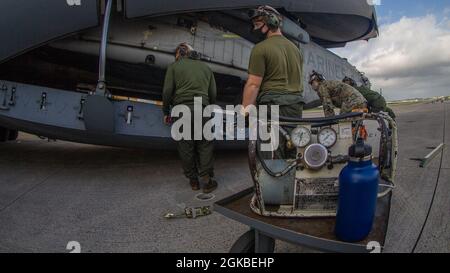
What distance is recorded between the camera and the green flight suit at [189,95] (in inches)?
124

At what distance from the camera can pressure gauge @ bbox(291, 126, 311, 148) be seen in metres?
1.65

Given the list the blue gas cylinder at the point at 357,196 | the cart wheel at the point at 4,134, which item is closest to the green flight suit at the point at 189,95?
the blue gas cylinder at the point at 357,196

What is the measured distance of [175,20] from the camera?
3.93 meters

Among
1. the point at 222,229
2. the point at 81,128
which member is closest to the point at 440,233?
the point at 222,229

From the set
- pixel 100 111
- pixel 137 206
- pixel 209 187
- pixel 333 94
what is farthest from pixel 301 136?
pixel 333 94

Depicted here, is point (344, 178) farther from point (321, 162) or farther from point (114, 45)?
point (114, 45)

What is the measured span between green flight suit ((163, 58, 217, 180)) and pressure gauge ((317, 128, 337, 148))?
1.68 meters

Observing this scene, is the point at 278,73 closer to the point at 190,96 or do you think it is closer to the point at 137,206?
the point at 190,96

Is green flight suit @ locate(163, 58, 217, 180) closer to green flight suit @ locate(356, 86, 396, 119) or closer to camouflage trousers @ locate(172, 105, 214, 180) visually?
camouflage trousers @ locate(172, 105, 214, 180)

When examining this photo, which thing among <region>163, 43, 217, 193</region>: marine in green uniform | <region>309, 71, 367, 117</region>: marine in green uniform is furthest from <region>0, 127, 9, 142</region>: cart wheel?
<region>309, 71, 367, 117</region>: marine in green uniform

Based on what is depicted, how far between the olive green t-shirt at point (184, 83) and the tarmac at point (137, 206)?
3.34 feet

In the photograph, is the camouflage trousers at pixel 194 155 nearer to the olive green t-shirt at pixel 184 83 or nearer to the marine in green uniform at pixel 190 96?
the marine in green uniform at pixel 190 96

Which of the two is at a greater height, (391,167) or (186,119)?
(186,119)

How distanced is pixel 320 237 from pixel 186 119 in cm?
217
